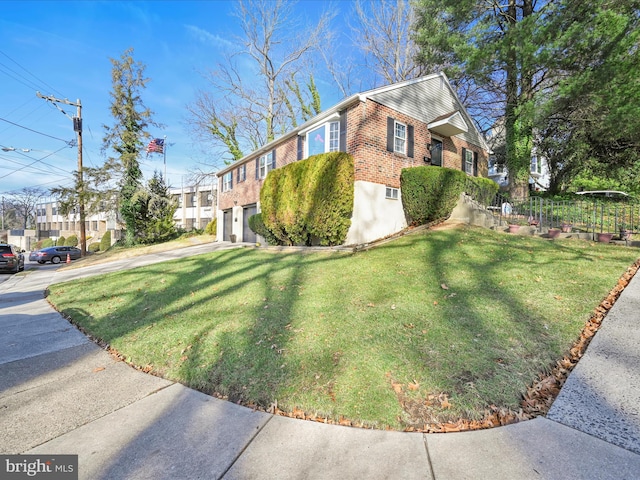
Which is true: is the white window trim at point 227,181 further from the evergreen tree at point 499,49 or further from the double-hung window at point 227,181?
the evergreen tree at point 499,49

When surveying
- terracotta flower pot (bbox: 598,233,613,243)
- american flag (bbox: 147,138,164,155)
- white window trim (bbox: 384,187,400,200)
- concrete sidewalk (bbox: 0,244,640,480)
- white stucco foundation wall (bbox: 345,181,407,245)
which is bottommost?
concrete sidewalk (bbox: 0,244,640,480)

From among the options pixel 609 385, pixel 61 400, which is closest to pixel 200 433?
pixel 61 400

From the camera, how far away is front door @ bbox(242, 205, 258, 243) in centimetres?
1727

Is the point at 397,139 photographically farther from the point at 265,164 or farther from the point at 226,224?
the point at 226,224

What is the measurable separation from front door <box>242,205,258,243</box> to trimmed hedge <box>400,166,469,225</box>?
29.7 feet

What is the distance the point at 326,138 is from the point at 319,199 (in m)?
3.14

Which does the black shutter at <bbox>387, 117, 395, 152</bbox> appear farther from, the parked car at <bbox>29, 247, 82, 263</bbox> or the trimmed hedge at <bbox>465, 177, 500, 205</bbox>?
the parked car at <bbox>29, 247, 82, 263</bbox>

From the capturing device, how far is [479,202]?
40.8 ft

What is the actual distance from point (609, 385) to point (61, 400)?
16.0ft

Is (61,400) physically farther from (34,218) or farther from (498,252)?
(34,218)

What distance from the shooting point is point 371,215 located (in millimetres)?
10516

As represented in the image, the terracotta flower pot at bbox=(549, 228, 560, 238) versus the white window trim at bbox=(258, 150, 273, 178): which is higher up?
the white window trim at bbox=(258, 150, 273, 178)

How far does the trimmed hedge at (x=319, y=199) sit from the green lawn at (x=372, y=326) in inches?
96.3

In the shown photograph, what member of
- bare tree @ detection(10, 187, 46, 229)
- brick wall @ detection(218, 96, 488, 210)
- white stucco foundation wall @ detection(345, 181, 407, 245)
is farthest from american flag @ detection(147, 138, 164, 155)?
bare tree @ detection(10, 187, 46, 229)
